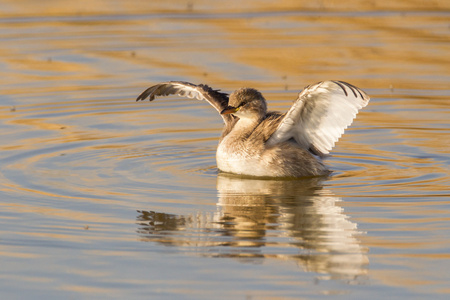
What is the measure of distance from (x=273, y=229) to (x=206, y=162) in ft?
11.8

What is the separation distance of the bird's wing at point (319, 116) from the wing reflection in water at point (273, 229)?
0.76 metres

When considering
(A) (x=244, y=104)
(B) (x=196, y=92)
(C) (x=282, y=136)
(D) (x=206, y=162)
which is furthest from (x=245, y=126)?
(B) (x=196, y=92)

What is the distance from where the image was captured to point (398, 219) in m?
9.67

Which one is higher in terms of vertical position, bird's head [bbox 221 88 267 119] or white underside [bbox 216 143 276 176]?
bird's head [bbox 221 88 267 119]

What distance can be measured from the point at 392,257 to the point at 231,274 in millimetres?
1422

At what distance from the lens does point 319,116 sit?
11672mm

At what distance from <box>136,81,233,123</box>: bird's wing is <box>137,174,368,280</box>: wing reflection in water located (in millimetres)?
1908

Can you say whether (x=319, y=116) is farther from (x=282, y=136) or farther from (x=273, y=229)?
(x=273, y=229)

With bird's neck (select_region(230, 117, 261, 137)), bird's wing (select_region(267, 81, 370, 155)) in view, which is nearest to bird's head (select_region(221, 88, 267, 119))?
bird's neck (select_region(230, 117, 261, 137))

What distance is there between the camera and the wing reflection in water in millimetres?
8539

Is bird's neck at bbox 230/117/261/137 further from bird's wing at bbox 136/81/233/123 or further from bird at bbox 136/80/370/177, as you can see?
bird's wing at bbox 136/81/233/123

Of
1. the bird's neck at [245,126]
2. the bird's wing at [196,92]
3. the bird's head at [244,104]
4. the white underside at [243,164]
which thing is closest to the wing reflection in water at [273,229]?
the white underside at [243,164]

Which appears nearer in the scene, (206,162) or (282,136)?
(282,136)

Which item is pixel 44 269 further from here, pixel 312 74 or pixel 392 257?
pixel 312 74
